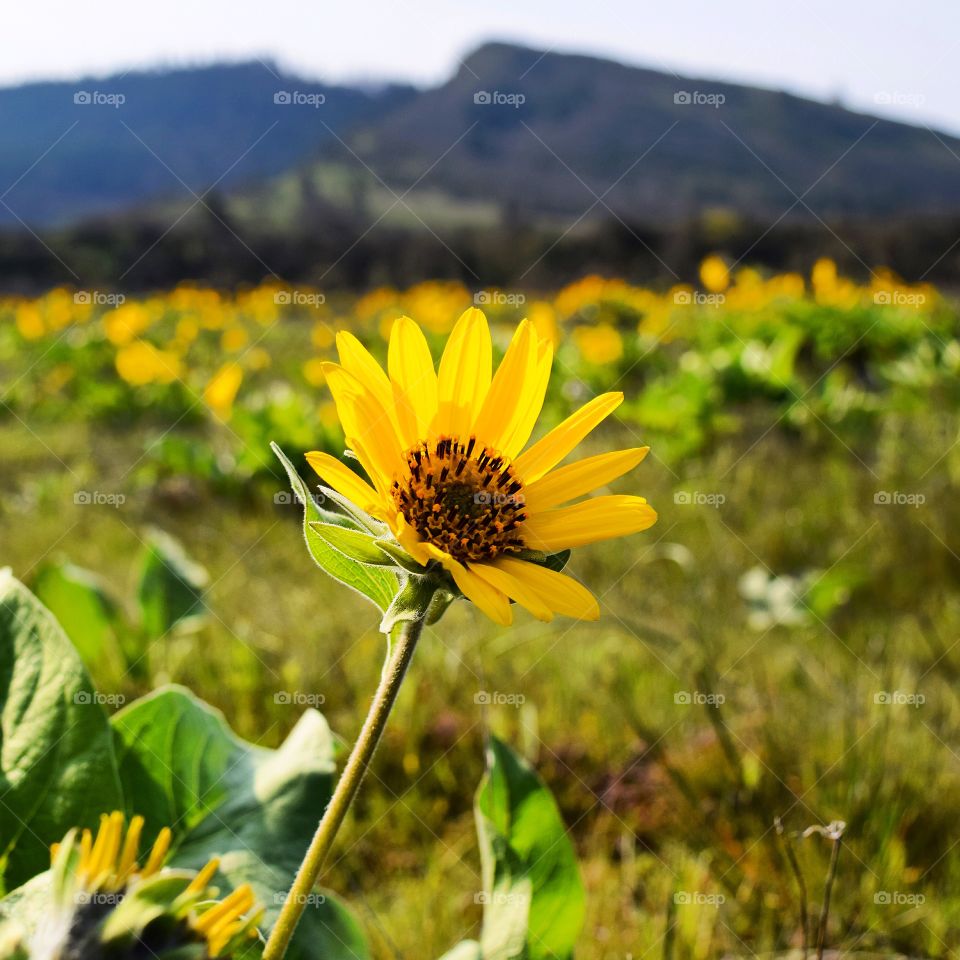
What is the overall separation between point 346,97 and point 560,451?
141m

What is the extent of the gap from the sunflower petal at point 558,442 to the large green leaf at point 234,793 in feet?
1.37

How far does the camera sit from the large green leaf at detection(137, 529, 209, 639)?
7.04ft

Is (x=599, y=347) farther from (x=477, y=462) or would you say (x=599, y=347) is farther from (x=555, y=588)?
(x=555, y=588)

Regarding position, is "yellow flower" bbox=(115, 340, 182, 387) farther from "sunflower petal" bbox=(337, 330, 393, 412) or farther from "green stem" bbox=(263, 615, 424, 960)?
"green stem" bbox=(263, 615, 424, 960)

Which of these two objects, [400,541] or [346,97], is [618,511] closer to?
[400,541]

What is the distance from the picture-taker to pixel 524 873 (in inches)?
40.6

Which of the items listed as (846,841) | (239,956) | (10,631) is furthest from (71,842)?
(846,841)

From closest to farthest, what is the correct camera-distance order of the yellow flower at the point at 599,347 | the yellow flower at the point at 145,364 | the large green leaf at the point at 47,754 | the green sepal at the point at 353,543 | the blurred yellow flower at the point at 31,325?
the green sepal at the point at 353,543
the large green leaf at the point at 47,754
the yellow flower at the point at 145,364
the yellow flower at the point at 599,347
the blurred yellow flower at the point at 31,325

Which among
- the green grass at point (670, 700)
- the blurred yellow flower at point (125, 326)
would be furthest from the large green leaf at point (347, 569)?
the blurred yellow flower at point (125, 326)

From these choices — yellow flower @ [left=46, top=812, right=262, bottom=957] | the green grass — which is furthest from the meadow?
yellow flower @ [left=46, top=812, right=262, bottom=957]

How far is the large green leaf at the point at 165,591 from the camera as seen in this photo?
2.15 m

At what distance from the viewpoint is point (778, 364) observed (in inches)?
203

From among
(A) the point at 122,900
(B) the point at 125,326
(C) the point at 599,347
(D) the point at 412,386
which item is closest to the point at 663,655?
(D) the point at 412,386

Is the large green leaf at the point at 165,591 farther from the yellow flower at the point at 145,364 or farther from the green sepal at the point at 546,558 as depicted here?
the yellow flower at the point at 145,364
